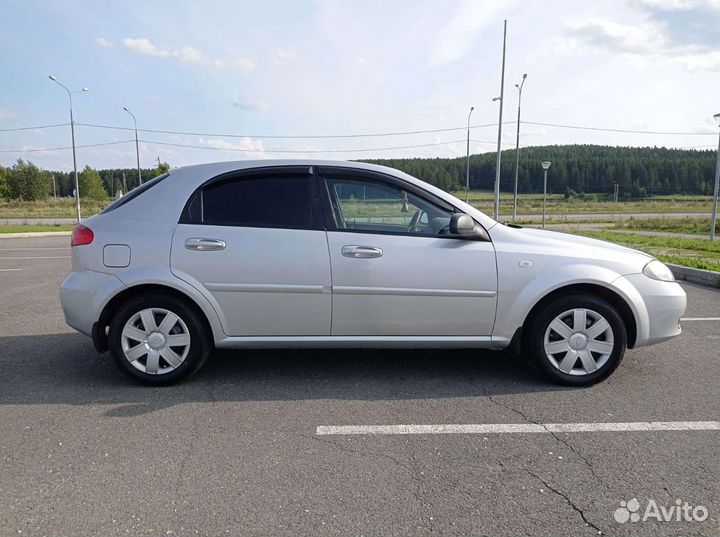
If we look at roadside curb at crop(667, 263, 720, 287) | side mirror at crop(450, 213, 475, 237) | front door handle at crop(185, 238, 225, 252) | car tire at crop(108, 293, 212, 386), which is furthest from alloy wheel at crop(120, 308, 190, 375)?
roadside curb at crop(667, 263, 720, 287)

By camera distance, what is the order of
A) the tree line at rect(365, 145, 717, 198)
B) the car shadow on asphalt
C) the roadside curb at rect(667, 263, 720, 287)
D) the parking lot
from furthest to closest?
the tree line at rect(365, 145, 717, 198) < the roadside curb at rect(667, 263, 720, 287) < the car shadow on asphalt < the parking lot

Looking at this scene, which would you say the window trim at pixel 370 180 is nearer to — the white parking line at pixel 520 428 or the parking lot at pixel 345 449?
the parking lot at pixel 345 449

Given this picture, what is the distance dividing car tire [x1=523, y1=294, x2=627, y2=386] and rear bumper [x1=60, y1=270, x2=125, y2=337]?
324 cm

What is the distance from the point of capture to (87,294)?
156 inches

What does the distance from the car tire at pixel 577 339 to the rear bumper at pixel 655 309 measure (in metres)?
0.19

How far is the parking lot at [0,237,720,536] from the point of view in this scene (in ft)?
7.88

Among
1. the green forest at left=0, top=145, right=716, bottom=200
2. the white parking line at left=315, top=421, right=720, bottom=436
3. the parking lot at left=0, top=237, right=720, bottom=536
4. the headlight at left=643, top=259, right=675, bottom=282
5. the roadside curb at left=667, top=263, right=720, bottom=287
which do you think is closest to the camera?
the parking lot at left=0, top=237, right=720, bottom=536

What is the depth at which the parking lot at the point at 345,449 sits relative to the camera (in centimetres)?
240

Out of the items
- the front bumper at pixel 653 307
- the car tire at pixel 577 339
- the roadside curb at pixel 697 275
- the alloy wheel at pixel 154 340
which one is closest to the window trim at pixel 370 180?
the car tire at pixel 577 339

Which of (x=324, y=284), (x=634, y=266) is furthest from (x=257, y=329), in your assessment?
(x=634, y=266)

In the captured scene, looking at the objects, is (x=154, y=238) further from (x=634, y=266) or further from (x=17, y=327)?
(x=634, y=266)

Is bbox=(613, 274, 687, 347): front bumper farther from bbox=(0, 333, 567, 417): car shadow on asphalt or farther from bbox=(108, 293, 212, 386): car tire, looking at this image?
bbox=(108, 293, 212, 386): car tire

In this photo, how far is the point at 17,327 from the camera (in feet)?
19.3

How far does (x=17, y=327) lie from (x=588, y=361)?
19.6 ft
